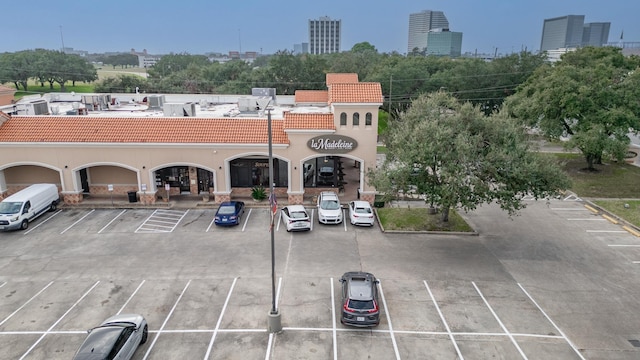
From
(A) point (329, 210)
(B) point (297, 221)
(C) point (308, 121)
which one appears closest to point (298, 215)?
Answer: (B) point (297, 221)

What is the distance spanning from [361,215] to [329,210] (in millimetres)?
2065

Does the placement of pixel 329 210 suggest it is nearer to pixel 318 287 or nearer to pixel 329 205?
pixel 329 205

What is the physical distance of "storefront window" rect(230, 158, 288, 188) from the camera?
1230 inches

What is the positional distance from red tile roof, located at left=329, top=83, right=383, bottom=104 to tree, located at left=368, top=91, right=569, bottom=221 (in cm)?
574

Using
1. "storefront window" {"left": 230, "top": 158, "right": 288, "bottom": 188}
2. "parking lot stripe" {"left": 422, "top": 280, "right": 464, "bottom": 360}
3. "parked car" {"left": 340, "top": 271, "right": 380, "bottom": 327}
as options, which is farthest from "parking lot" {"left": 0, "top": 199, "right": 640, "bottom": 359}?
"storefront window" {"left": 230, "top": 158, "right": 288, "bottom": 188}

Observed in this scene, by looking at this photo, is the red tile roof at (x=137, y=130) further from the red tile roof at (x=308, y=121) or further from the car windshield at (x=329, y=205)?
the car windshield at (x=329, y=205)

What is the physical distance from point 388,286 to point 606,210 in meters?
19.0

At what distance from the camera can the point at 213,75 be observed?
82812 millimetres

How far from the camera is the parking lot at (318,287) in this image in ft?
49.9

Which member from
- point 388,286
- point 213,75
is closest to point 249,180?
point 388,286

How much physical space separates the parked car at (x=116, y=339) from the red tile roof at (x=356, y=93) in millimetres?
18316

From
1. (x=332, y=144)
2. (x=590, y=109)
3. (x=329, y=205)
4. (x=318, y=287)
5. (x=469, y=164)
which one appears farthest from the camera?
(x=590, y=109)

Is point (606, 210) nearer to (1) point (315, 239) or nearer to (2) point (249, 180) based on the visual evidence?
(1) point (315, 239)

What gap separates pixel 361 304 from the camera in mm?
15852
